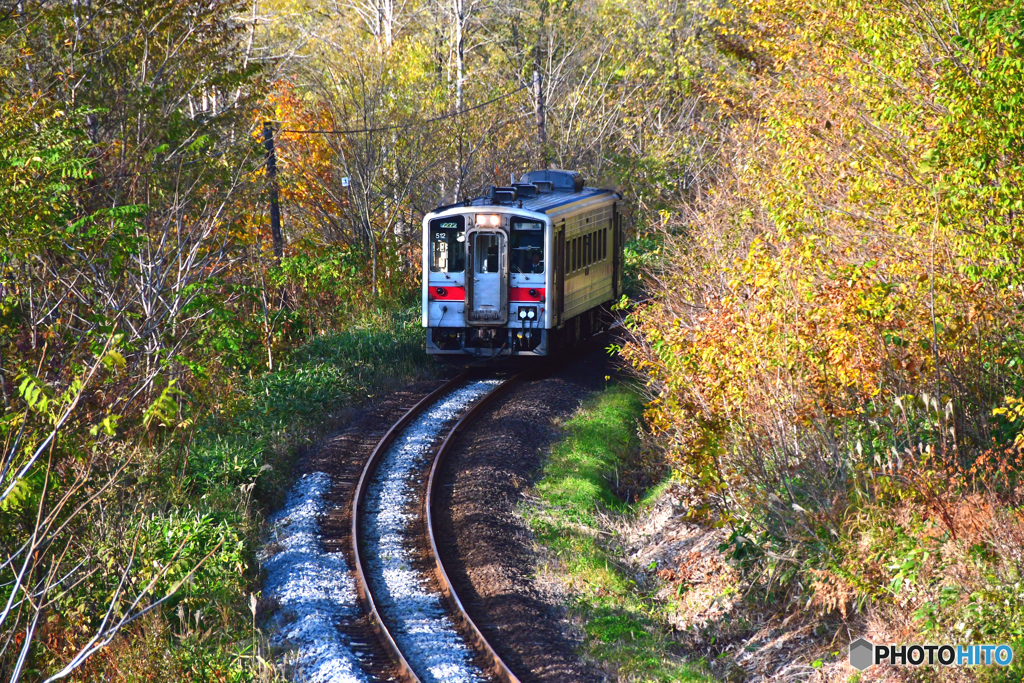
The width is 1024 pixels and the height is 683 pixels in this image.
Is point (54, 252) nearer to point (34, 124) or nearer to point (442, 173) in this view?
point (34, 124)

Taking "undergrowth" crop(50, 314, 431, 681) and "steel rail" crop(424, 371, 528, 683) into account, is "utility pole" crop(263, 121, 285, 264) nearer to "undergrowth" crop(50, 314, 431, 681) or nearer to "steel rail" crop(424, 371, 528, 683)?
"undergrowth" crop(50, 314, 431, 681)

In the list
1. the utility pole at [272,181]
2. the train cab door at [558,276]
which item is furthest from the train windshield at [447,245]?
the utility pole at [272,181]

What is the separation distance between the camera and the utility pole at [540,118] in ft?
88.9

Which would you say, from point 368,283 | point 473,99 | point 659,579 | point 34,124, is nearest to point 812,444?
point 659,579

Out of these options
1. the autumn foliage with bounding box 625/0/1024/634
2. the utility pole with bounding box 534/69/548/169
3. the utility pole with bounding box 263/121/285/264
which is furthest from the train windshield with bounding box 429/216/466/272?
the utility pole with bounding box 534/69/548/169

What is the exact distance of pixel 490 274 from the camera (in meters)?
16.6

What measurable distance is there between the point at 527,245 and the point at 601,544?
22.0 ft

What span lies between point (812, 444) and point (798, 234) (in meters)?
2.90

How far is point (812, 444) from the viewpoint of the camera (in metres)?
9.05

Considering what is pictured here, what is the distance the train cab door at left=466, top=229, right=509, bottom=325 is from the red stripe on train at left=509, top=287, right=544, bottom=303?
13 centimetres

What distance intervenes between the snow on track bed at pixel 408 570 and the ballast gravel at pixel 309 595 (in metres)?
0.37

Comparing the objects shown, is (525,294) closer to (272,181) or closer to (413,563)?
(272,181)

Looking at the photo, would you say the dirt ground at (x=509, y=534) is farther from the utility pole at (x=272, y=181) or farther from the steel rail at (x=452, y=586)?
the utility pole at (x=272, y=181)

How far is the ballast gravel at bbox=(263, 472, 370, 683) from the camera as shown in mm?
7871
